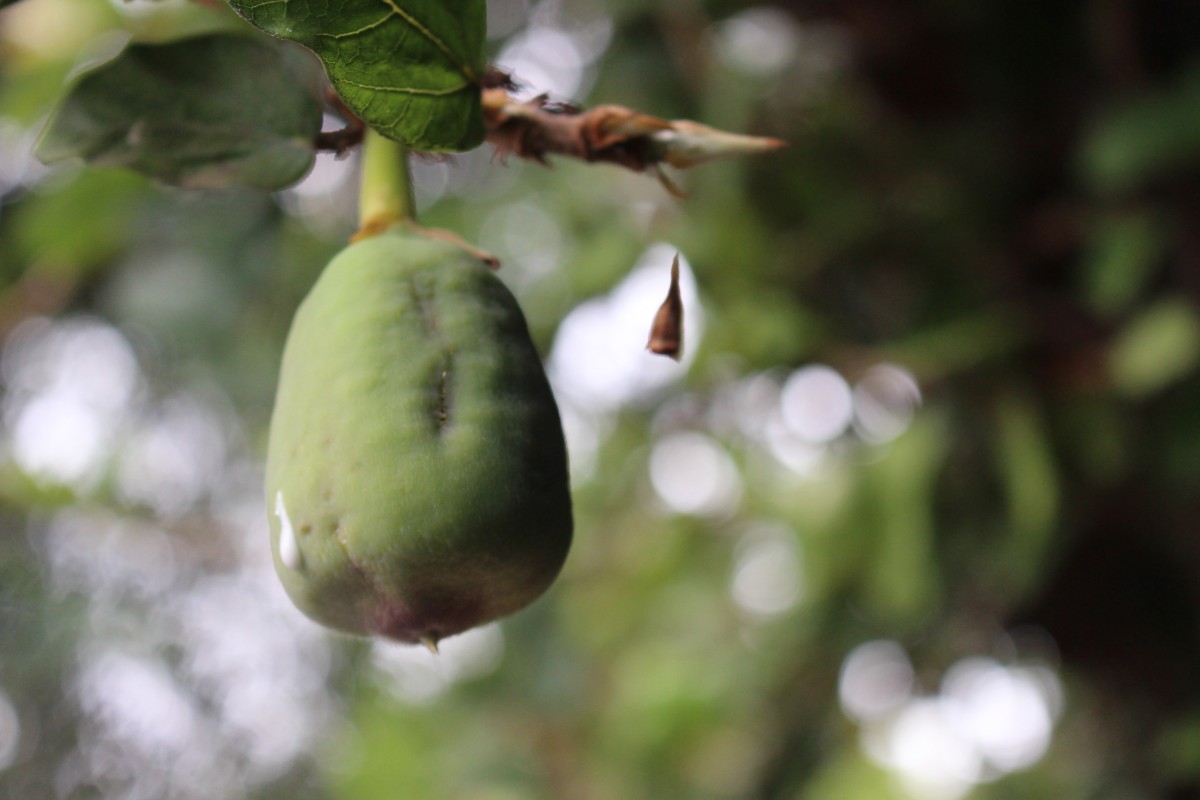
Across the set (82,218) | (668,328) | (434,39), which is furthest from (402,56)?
(82,218)

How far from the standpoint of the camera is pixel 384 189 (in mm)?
431

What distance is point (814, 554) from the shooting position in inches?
52.3

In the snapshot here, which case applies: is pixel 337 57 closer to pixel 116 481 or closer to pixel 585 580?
pixel 116 481

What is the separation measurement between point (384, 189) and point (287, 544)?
0.49 ft

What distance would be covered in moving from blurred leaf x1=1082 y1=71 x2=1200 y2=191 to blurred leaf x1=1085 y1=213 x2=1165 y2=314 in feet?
0.19

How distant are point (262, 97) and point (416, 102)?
0.10 m

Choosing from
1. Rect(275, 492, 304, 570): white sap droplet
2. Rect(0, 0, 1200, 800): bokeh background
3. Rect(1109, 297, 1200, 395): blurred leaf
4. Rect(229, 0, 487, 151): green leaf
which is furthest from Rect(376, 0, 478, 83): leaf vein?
Rect(1109, 297, 1200, 395): blurred leaf

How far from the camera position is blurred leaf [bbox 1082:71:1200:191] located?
1.04 m

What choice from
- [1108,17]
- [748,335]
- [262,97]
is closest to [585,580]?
[748,335]

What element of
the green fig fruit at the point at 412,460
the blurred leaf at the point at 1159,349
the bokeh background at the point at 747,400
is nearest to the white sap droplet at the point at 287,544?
the green fig fruit at the point at 412,460

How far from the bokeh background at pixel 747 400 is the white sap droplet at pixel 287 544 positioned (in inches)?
26.9

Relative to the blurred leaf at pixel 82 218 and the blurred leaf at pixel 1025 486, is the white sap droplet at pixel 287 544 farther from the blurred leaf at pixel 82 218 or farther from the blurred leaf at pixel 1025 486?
the blurred leaf at pixel 1025 486

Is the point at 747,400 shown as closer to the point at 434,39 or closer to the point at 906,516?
the point at 906,516

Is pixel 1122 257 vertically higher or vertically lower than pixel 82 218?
higher
